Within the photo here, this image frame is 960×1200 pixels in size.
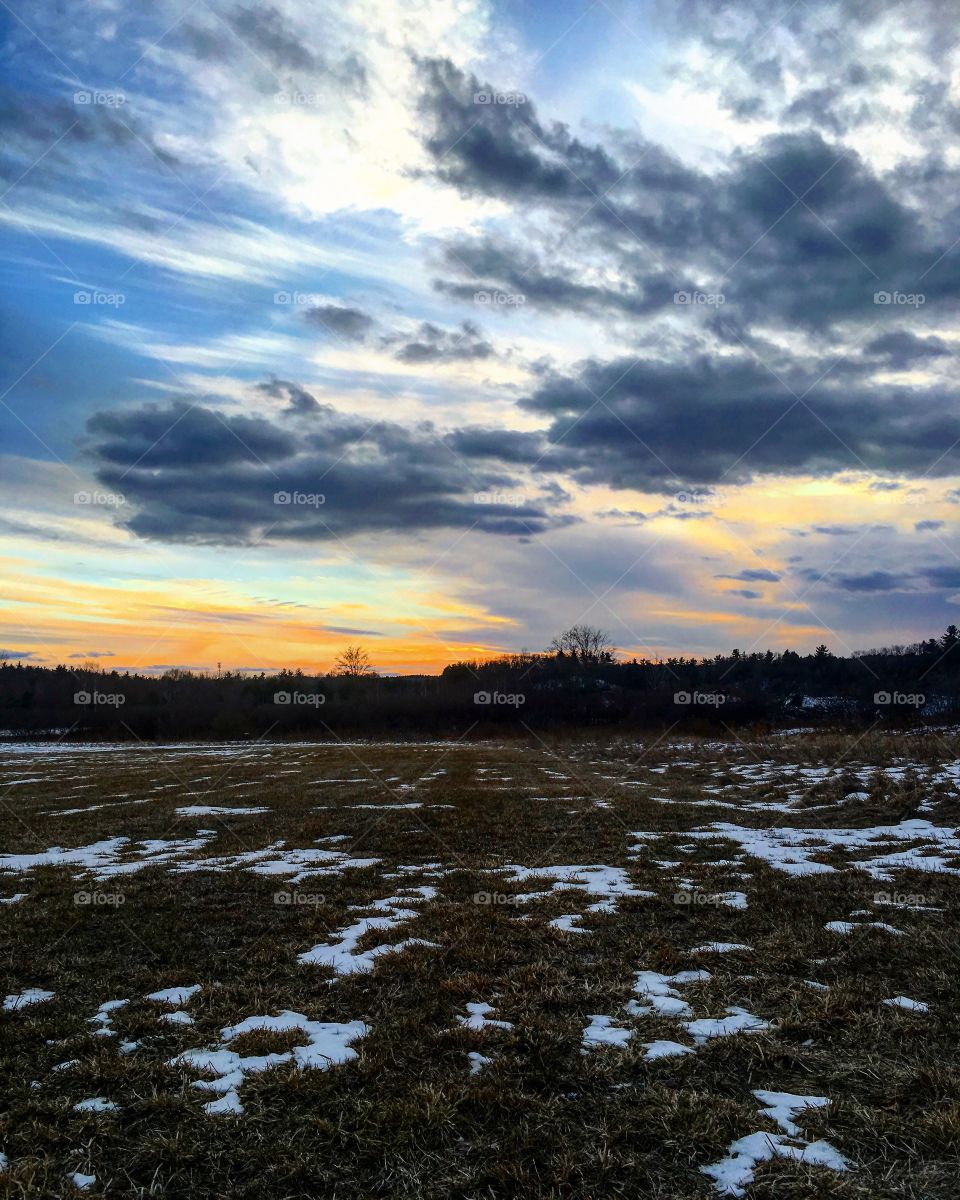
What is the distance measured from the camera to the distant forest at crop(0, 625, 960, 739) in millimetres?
65812

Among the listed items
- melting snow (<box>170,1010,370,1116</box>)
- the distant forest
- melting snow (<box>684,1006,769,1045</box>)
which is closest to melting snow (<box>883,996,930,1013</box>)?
melting snow (<box>684,1006,769,1045</box>)

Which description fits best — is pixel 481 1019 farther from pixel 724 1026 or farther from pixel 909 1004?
pixel 909 1004

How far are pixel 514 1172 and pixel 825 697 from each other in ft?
287

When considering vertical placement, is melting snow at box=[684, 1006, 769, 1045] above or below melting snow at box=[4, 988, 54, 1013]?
above

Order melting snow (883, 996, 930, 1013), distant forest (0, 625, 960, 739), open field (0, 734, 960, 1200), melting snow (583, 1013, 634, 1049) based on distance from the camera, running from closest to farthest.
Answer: open field (0, 734, 960, 1200) → melting snow (583, 1013, 634, 1049) → melting snow (883, 996, 930, 1013) → distant forest (0, 625, 960, 739)

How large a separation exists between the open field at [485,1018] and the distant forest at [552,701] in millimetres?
39073

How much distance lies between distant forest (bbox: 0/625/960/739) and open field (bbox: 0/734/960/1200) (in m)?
39.1

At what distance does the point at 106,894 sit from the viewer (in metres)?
9.87

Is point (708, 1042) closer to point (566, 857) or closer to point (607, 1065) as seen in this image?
point (607, 1065)

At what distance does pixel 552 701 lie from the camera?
88.6m

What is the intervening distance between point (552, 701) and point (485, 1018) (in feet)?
275

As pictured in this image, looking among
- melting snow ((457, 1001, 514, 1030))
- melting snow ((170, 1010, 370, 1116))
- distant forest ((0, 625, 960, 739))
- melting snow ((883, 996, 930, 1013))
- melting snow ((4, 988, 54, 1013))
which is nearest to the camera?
melting snow ((170, 1010, 370, 1116))

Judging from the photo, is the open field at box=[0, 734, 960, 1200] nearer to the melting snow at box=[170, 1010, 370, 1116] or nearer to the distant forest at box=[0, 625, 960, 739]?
the melting snow at box=[170, 1010, 370, 1116]

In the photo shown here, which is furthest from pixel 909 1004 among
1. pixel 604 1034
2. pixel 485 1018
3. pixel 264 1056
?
pixel 264 1056
